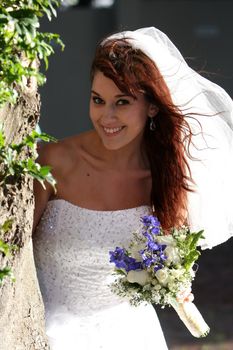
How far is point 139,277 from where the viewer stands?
3.68 m

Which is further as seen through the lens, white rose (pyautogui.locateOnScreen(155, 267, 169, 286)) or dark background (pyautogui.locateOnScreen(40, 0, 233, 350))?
dark background (pyautogui.locateOnScreen(40, 0, 233, 350))

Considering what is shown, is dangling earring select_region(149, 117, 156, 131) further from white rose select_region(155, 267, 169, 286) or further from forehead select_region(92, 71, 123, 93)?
white rose select_region(155, 267, 169, 286)

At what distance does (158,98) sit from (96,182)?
0.46 m

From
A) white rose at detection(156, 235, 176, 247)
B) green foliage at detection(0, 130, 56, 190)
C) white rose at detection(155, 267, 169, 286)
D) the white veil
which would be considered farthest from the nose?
green foliage at detection(0, 130, 56, 190)

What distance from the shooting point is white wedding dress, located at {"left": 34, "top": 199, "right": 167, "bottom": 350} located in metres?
4.10

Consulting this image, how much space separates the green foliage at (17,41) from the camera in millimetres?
2596

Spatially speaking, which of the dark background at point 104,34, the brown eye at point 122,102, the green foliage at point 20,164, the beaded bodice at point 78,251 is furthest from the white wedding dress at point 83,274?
the dark background at point 104,34

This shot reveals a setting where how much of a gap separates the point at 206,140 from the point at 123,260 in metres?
0.98

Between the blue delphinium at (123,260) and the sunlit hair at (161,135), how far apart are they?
1.70 feet

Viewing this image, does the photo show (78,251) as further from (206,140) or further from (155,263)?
(206,140)

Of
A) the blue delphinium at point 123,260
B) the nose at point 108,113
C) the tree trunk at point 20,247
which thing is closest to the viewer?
the tree trunk at point 20,247

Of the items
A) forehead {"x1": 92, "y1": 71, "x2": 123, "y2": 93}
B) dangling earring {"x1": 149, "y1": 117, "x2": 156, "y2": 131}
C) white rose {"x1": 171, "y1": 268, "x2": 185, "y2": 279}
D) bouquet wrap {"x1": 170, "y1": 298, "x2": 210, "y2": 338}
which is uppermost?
forehead {"x1": 92, "y1": 71, "x2": 123, "y2": 93}

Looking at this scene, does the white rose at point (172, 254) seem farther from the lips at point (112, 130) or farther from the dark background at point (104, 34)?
the dark background at point (104, 34)

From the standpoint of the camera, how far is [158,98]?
4.04 metres
